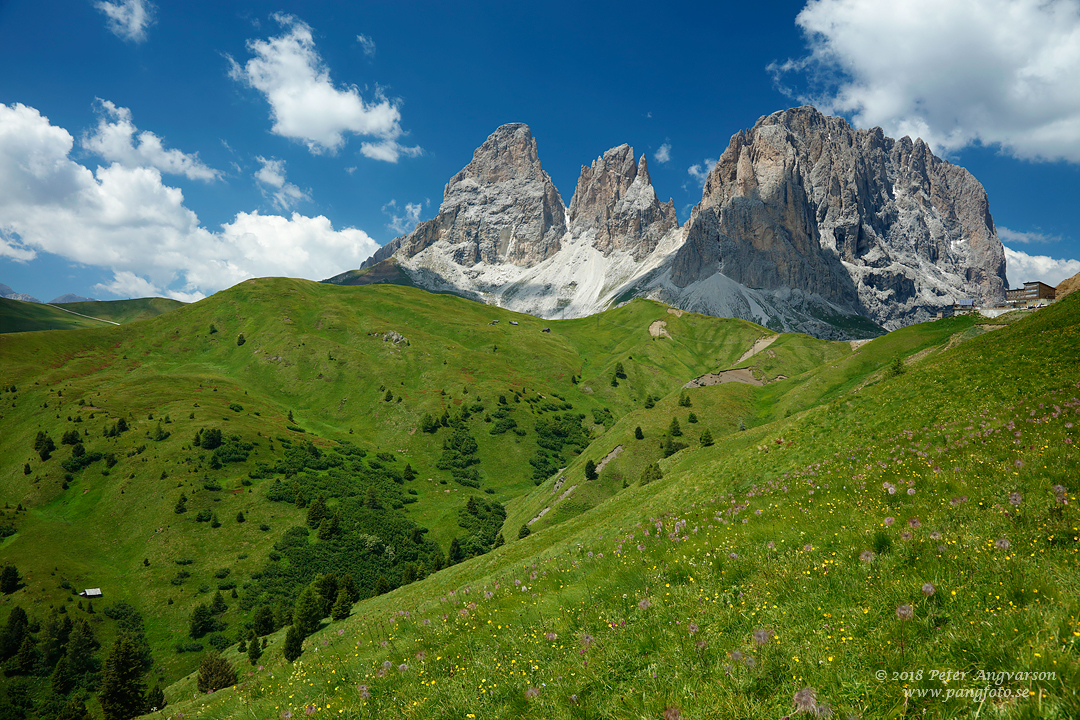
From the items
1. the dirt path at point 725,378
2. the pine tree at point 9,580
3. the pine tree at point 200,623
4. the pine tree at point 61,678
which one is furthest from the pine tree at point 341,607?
the dirt path at point 725,378

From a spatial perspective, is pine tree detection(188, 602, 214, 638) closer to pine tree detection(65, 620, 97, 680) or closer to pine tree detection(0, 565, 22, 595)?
pine tree detection(65, 620, 97, 680)

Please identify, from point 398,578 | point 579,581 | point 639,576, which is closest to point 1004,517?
point 639,576

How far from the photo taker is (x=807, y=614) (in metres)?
7.91

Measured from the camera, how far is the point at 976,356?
91.4ft

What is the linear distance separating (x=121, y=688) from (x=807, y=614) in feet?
295

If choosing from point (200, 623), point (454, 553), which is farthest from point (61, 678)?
point (454, 553)

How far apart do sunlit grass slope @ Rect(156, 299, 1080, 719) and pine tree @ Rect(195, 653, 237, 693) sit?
53.8 m

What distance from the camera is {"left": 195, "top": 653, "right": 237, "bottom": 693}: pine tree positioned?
2105 inches

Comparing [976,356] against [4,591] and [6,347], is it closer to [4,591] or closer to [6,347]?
[4,591]

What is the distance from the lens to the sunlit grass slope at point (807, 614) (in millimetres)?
5688

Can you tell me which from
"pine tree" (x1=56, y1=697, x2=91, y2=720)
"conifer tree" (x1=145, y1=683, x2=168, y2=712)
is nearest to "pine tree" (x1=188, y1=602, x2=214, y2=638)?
"conifer tree" (x1=145, y1=683, x2=168, y2=712)

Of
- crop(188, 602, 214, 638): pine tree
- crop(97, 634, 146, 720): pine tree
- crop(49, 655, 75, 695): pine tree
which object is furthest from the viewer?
crop(188, 602, 214, 638): pine tree

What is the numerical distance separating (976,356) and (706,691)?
3219cm

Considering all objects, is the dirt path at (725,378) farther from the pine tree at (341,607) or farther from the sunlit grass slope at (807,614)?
the sunlit grass slope at (807,614)
